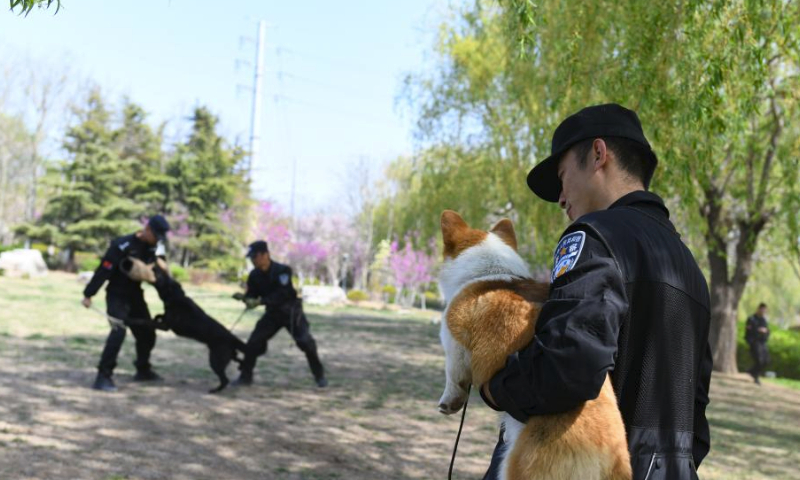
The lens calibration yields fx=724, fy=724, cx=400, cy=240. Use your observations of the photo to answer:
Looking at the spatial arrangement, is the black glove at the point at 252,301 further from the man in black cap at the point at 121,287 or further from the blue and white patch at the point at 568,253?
the blue and white patch at the point at 568,253

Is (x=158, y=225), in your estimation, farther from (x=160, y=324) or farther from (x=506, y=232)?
(x=506, y=232)

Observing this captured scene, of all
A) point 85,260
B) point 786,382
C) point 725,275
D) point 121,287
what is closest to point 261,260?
point 121,287

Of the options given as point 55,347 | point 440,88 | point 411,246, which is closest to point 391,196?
point 411,246

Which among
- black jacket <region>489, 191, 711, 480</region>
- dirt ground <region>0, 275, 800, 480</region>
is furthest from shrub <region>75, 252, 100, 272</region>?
black jacket <region>489, 191, 711, 480</region>

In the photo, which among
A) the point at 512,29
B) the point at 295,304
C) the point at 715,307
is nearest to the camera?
the point at 512,29

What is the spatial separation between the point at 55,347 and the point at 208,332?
4.58 m

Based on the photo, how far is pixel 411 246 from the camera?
3853 centimetres

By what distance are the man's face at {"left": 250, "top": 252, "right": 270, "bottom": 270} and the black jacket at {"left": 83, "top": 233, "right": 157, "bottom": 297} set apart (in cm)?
135

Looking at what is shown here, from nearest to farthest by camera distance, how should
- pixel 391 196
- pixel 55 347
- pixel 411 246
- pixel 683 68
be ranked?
pixel 683 68 < pixel 55 347 < pixel 411 246 < pixel 391 196

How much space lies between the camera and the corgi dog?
5.17ft

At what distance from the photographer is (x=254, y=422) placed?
26.2 ft

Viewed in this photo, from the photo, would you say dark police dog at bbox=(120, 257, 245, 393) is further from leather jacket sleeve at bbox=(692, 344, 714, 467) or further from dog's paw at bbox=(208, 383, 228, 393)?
leather jacket sleeve at bbox=(692, 344, 714, 467)

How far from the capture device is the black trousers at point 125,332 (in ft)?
29.1

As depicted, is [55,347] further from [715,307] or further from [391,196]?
[391,196]
